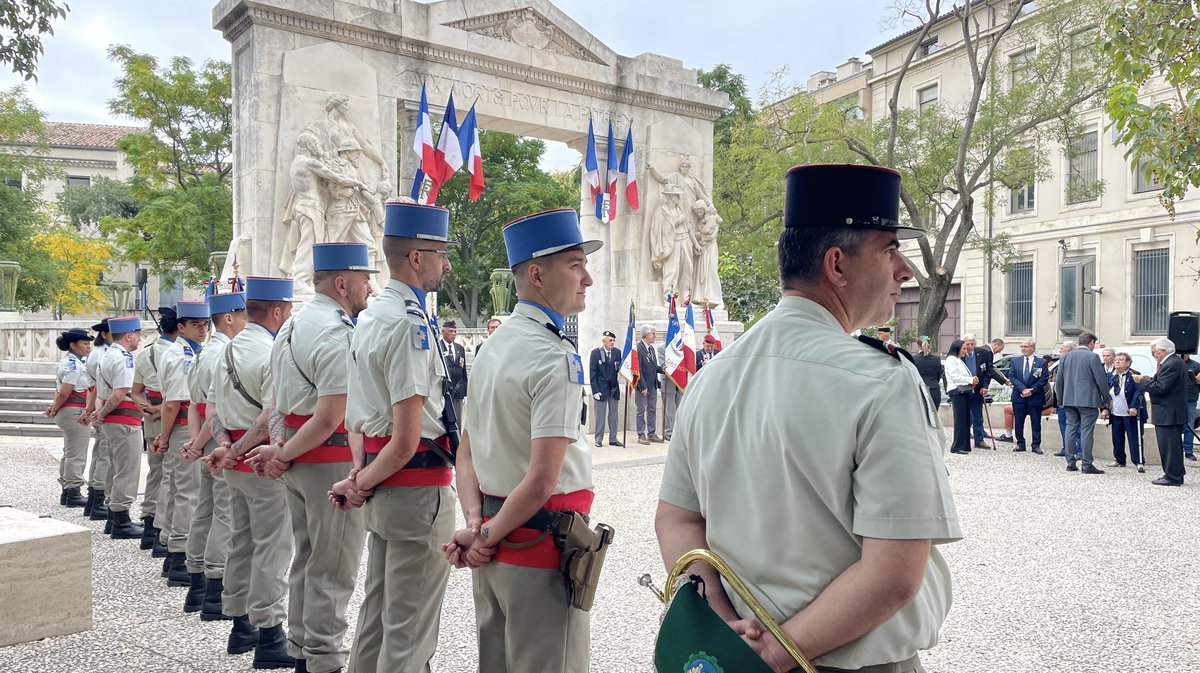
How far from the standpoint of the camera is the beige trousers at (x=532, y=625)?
9.20 ft

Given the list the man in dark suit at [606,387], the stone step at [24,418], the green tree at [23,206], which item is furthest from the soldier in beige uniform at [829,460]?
the green tree at [23,206]

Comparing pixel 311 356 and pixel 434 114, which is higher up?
pixel 434 114

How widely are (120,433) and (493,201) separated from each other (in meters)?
31.4

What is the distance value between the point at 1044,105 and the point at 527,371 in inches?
877

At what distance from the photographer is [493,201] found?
3875 centimetres

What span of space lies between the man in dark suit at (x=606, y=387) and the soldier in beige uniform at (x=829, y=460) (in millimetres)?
12912

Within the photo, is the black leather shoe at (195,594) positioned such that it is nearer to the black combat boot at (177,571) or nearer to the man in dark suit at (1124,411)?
the black combat boot at (177,571)

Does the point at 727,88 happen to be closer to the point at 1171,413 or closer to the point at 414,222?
the point at 1171,413

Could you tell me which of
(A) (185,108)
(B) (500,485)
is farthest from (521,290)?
(A) (185,108)

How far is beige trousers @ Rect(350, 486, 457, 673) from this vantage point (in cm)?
345

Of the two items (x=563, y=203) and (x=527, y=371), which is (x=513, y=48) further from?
(x=563, y=203)

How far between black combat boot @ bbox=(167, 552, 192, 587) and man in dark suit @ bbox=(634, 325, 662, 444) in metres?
9.51

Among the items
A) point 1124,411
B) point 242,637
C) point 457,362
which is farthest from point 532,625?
point 1124,411

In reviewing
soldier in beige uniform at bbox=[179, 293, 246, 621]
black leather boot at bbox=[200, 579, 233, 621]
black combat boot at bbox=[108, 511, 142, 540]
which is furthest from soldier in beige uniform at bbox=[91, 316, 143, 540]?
black leather boot at bbox=[200, 579, 233, 621]
